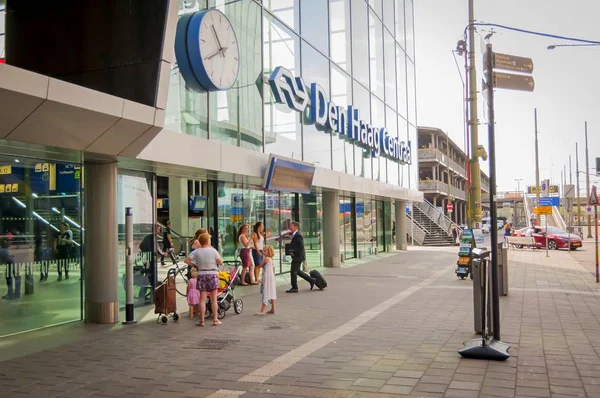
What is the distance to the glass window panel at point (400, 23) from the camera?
108 feet

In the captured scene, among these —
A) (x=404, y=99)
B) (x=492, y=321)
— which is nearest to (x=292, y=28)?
(x=492, y=321)

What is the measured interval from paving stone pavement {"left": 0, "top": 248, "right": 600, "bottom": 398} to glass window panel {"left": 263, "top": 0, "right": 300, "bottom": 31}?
950 centimetres

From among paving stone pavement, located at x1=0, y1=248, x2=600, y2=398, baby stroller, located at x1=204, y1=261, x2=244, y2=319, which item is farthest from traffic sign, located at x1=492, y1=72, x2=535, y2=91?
baby stroller, located at x1=204, y1=261, x2=244, y2=319

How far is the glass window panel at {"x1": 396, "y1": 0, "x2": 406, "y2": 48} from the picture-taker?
32.8 metres

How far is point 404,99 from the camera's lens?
109 feet

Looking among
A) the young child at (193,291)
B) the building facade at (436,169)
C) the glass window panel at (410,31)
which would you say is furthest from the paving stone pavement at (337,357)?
the building facade at (436,169)

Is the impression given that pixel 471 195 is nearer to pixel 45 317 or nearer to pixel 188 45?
pixel 188 45

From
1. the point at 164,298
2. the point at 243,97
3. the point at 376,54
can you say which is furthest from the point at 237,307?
the point at 376,54

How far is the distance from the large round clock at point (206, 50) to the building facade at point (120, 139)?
0.84ft

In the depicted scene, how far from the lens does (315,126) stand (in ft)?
65.9

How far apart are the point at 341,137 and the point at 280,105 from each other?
5.85 meters

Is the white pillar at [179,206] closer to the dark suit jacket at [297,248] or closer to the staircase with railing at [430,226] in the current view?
the dark suit jacket at [297,248]

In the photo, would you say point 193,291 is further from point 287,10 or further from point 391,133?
point 391,133

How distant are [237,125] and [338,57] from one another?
9610mm
